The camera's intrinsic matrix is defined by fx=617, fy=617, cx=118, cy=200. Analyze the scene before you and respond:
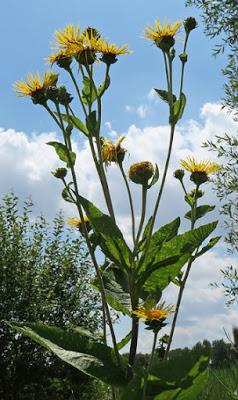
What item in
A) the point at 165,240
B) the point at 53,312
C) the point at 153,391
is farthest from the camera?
the point at 53,312

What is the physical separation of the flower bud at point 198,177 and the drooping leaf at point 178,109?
32 centimetres

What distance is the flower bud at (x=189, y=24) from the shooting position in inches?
105

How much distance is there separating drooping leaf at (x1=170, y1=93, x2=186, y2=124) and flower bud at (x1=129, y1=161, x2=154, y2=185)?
8.2 inches

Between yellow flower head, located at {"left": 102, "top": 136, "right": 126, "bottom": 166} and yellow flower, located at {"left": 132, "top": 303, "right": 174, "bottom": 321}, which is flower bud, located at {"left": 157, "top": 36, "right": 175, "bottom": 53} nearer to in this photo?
yellow flower head, located at {"left": 102, "top": 136, "right": 126, "bottom": 166}

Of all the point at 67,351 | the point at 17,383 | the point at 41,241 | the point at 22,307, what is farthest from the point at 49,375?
the point at 67,351

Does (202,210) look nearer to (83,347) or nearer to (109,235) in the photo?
(109,235)

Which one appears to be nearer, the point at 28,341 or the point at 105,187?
the point at 105,187

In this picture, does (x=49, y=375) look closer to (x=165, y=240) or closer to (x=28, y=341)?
(x=28, y=341)

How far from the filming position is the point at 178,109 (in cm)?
245

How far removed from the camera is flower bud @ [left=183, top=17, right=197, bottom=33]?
2658mm

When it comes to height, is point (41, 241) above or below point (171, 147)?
above

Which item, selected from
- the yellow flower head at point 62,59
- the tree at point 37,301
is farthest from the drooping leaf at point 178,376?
the tree at point 37,301

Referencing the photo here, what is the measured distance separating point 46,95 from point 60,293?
261 inches

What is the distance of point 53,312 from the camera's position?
336 inches
